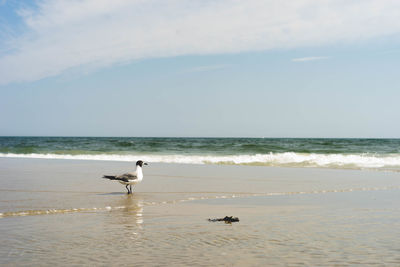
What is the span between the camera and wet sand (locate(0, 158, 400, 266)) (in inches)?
238

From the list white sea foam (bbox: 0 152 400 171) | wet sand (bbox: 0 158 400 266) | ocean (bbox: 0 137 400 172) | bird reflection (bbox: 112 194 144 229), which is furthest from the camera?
ocean (bbox: 0 137 400 172)

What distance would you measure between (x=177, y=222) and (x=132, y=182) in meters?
4.66

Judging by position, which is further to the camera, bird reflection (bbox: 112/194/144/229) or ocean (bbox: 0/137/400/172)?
ocean (bbox: 0/137/400/172)

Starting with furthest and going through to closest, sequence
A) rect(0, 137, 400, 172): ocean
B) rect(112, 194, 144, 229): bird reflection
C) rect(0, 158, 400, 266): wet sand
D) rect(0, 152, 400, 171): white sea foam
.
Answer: rect(0, 137, 400, 172): ocean
rect(0, 152, 400, 171): white sea foam
rect(112, 194, 144, 229): bird reflection
rect(0, 158, 400, 266): wet sand

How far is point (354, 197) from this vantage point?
40.6 feet

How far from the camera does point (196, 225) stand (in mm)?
8156

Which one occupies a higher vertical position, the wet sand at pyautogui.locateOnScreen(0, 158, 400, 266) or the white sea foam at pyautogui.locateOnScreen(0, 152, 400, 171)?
the white sea foam at pyautogui.locateOnScreen(0, 152, 400, 171)

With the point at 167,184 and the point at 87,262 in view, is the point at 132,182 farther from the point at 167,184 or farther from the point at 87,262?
the point at 87,262

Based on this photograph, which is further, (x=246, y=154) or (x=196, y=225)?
(x=246, y=154)

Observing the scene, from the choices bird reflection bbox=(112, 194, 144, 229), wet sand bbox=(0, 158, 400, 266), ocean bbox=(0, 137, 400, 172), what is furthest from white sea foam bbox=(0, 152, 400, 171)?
bird reflection bbox=(112, 194, 144, 229)

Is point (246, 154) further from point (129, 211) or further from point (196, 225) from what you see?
point (196, 225)

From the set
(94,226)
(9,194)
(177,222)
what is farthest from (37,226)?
(9,194)

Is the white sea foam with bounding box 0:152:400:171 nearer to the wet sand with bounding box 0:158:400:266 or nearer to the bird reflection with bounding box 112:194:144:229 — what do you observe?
the wet sand with bounding box 0:158:400:266

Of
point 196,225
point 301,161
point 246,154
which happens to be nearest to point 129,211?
point 196,225
